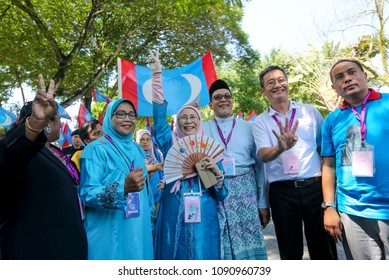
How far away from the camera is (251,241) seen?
3021 millimetres

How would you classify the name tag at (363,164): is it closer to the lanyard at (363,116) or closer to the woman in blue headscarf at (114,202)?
→ the lanyard at (363,116)

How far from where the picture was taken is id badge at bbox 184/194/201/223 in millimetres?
2758

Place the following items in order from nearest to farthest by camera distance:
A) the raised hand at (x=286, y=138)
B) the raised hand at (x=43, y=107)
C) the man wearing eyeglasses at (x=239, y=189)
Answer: the raised hand at (x=43, y=107)
the raised hand at (x=286, y=138)
the man wearing eyeglasses at (x=239, y=189)

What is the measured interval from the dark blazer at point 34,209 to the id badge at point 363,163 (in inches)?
72.4

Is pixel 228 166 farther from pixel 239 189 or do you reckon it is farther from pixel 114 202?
pixel 114 202

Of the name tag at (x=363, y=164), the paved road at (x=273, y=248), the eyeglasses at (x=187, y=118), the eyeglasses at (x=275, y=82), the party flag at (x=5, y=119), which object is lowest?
the paved road at (x=273, y=248)

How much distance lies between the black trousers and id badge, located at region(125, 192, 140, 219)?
3.92 ft

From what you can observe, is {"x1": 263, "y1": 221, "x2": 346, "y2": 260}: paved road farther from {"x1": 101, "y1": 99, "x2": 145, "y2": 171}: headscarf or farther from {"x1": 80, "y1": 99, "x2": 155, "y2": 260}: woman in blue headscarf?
{"x1": 101, "y1": 99, "x2": 145, "y2": 171}: headscarf

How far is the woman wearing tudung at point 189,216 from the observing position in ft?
9.08

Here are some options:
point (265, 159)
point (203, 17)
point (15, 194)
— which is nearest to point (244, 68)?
point (203, 17)

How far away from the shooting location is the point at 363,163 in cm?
228

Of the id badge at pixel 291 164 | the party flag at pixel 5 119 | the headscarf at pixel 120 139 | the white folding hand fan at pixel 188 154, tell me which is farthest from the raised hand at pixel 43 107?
the party flag at pixel 5 119

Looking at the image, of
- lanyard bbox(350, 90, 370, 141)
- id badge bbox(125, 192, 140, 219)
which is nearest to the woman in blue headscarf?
id badge bbox(125, 192, 140, 219)

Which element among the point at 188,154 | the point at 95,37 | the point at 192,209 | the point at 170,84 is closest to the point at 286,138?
the point at 188,154
